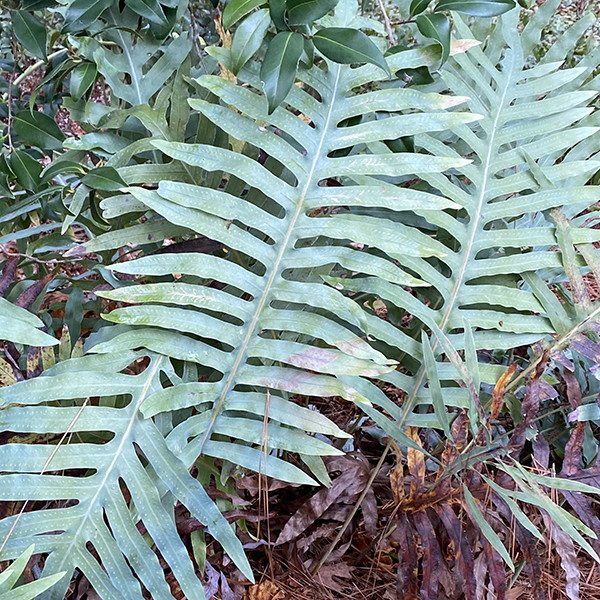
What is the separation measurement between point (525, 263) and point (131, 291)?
0.64 m

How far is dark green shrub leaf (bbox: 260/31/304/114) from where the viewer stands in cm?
67

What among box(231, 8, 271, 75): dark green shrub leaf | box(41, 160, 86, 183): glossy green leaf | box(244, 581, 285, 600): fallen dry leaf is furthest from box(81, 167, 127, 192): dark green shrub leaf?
box(244, 581, 285, 600): fallen dry leaf

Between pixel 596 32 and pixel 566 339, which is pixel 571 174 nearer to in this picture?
pixel 566 339

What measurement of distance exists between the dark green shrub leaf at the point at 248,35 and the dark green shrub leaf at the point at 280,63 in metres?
0.05

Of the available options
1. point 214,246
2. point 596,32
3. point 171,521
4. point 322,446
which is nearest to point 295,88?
point 214,246

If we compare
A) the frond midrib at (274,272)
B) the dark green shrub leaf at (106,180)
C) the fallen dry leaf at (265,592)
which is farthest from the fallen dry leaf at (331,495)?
the dark green shrub leaf at (106,180)

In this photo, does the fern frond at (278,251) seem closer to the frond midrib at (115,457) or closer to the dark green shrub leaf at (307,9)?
the frond midrib at (115,457)

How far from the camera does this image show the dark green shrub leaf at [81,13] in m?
0.72

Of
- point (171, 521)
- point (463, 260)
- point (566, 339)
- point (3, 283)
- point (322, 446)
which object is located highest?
point (463, 260)

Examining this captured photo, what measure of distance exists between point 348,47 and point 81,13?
402 millimetres

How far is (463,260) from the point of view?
2.77 feet

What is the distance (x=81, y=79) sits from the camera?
32.7 inches

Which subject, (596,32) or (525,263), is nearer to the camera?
(525,263)

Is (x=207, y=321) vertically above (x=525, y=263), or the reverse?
(x=525, y=263)
